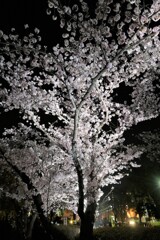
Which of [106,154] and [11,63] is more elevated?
[11,63]

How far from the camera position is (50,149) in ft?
55.8

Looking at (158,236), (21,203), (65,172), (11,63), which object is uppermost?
(11,63)

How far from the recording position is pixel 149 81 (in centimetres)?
1230

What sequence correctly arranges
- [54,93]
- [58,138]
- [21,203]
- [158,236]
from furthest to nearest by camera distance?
[21,203]
[58,138]
[54,93]
[158,236]

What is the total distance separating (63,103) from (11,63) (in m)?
3.33

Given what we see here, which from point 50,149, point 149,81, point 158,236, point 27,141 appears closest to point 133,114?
point 149,81

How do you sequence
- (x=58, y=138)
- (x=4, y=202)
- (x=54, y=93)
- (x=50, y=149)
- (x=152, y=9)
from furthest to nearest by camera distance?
(x=4, y=202), (x=50, y=149), (x=58, y=138), (x=54, y=93), (x=152, y=9)

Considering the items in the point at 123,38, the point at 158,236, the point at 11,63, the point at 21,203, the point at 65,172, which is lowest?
the point at 158,236

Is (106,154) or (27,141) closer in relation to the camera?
(106,154)

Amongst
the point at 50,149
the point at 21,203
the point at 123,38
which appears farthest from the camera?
the point at 21,203

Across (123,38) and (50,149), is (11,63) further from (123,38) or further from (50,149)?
(50,149)

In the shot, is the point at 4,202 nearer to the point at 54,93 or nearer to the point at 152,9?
the point at 54,93


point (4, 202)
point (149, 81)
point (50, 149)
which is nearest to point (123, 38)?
point (149, 81)

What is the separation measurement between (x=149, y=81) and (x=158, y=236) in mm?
7106
